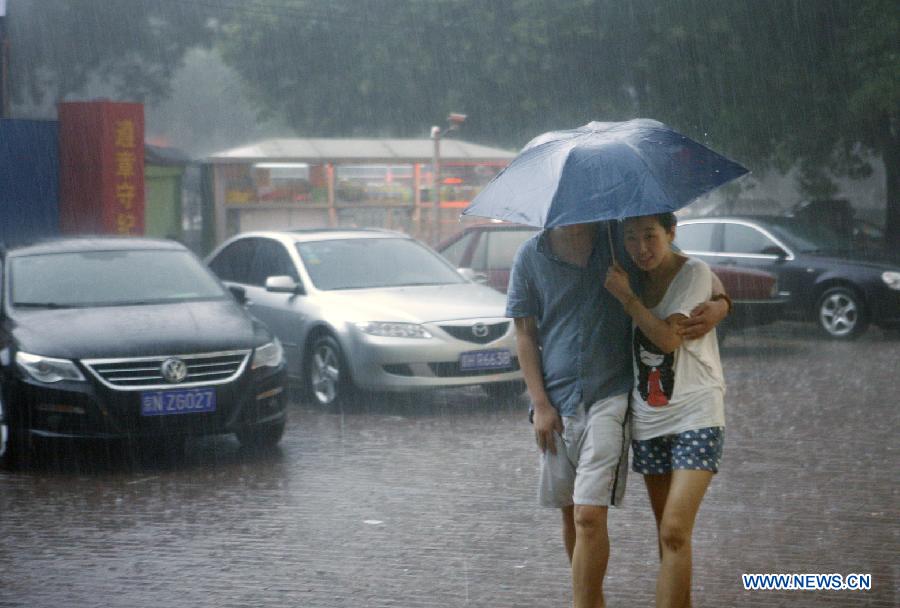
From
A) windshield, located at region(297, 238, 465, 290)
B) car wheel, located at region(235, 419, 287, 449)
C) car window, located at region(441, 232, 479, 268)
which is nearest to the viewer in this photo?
car wheel, located at region(235, 419, 287, 449)

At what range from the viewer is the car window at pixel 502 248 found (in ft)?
50.2

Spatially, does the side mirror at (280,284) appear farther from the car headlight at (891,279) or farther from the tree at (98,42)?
the tree at (98,42)

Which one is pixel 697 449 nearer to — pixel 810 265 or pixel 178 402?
pixel 178 402

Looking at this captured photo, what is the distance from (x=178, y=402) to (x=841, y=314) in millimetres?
10642

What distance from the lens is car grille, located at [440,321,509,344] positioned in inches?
423

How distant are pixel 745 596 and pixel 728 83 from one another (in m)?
21.5

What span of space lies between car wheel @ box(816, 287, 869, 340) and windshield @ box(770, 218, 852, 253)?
75cm

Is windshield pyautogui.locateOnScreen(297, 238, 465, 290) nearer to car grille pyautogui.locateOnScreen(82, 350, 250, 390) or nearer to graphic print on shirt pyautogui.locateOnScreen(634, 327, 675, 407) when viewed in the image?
car grille pyautogui.locateOnScreen(82, 350, 250, 390)

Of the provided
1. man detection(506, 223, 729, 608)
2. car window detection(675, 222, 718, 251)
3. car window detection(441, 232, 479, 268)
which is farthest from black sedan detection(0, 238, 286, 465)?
car window detection(675, 222, 718, 251)

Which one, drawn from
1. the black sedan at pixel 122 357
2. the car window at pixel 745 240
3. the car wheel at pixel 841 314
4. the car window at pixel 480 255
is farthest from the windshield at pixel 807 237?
the black sedan at pixel 122 357

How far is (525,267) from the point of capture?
4.63m

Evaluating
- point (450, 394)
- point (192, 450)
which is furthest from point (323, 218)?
point (192, 450)

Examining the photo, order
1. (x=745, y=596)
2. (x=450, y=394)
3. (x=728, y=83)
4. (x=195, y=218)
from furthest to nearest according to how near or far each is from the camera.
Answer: (x=195, y=218)
(x=728, y=83)
(x=450, y=394)
(x=745, y=596)

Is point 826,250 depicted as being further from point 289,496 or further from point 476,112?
point 476,112
